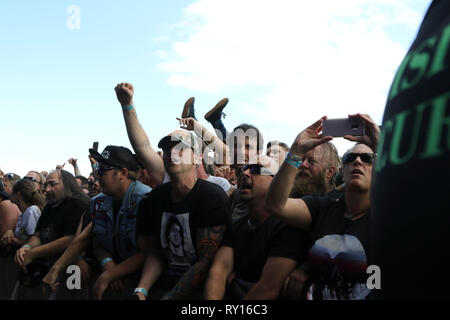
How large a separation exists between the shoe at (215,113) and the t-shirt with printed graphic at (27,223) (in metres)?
3.16

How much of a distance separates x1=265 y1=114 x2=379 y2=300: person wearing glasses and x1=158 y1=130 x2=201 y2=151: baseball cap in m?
1.39

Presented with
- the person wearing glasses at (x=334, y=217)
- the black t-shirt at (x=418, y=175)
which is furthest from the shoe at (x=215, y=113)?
the black t-shirt at (x=418, y=175)

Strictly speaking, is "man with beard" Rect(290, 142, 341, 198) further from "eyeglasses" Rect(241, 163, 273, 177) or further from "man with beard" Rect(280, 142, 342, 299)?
"eyeglasses" Rect(241, 163, 273, 177)

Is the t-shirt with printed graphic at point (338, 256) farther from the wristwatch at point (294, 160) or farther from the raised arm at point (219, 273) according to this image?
the raised arm at point (219, 273)

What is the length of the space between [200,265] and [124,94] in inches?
78.5

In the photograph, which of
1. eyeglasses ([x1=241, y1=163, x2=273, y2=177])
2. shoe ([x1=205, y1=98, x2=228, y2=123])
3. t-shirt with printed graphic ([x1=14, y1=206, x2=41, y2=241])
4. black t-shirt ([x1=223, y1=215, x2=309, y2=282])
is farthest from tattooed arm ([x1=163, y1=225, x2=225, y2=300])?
t-shirt with printed graphic ([x1=14, y1=206, x2=41, y2=241])

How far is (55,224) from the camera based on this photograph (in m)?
6.38

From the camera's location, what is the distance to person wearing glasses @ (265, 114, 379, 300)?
123 inches

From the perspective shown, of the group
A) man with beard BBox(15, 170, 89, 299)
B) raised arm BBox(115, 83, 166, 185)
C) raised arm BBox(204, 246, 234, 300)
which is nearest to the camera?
raised arm BBox(204, 246, 234, 300)

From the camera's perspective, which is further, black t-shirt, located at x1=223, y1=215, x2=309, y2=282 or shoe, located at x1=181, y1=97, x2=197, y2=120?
shoe, located at x1=181, y1=97, x2=197, y2=120

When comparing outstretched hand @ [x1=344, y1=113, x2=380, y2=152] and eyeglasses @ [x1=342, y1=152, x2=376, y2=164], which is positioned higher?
outstretched hand @ [x1=344, y1=113, x2=380, y2=152]

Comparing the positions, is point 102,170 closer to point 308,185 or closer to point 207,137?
point 207,137

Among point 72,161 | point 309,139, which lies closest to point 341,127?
point 309,139

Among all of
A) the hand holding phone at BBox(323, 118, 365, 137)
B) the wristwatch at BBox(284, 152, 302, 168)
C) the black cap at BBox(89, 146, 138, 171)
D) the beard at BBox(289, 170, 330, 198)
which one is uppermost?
the hand holding phone at BBox(323, 118, 365, 137)
